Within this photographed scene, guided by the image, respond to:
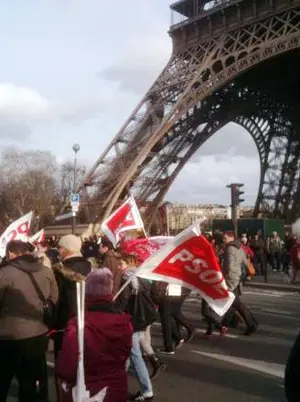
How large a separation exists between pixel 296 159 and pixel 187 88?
14.3m

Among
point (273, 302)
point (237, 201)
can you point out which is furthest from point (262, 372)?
point (237, 201)

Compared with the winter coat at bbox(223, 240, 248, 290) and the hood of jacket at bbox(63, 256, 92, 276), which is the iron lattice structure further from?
the hood of jacket at bbox(63, 256, 92, 276)

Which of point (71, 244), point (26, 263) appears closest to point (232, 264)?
point (71, 244)

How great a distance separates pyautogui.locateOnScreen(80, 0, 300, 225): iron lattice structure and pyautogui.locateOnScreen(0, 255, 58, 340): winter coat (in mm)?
25515

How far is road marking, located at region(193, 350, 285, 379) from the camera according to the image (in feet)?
22.7

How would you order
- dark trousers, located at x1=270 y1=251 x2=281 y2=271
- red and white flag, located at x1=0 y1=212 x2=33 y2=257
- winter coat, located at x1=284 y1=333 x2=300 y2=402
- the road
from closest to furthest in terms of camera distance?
winter coat, located at x1=284 y1=333 x2=300 y2=402
the road
red and white flag, located at x1=0 y1=212 x2=33 y2=257
dark trousers, located at x1=270 y1=251 x2=281 y2=271

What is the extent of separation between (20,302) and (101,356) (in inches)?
56.0

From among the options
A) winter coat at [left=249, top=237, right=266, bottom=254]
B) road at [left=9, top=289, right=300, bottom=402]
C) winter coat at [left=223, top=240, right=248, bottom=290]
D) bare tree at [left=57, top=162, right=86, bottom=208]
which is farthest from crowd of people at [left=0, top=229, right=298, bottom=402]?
bare tree at [left=57, top=162, right=86, bottom=208]

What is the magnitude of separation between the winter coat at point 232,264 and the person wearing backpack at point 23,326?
5.08 meters

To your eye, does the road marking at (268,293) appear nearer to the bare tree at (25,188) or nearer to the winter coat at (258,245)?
the winter coat at (258,245)

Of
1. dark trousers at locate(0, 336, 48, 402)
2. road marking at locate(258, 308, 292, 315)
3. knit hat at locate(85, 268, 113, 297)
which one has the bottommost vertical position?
road marking at locate(258, 308, 292, 315)

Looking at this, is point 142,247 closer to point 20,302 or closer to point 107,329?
point 20,302

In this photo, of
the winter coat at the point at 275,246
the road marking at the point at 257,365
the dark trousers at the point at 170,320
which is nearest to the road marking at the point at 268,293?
the dark trousers at the point at 170,320

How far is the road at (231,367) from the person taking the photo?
6.10 m
